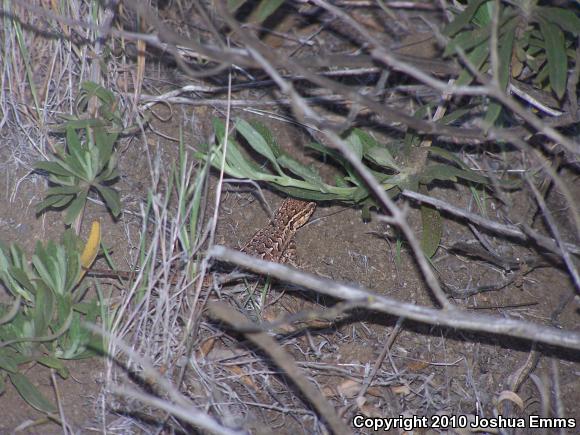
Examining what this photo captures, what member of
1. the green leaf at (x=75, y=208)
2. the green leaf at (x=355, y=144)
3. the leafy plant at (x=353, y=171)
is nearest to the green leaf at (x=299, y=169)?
the leafy plant at (x=353, y=171)

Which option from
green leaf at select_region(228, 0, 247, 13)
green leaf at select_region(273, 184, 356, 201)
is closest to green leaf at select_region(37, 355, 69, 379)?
green leaf at select_region(273, 184, 356, 201)

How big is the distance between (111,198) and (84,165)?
0.19 m

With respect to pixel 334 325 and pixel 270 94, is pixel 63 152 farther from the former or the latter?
pixel 334 325

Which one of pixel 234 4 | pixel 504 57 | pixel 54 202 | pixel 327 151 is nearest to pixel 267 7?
pixel 234 4

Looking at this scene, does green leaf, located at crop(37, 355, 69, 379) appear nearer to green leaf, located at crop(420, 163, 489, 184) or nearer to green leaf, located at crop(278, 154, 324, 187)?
green leaf, located at crop(278, 154, 324, 187)

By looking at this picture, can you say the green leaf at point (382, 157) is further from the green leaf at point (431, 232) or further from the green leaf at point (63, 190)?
the green leaf at point (63, 190)

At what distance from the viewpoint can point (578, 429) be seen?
107 inches

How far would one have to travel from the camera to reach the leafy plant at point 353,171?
2.82 metres

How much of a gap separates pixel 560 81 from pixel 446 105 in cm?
58

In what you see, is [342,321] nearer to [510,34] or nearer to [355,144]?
[355,144]

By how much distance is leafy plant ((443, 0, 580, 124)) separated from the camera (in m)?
2.53

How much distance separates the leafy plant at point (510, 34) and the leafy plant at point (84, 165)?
1.58 metres

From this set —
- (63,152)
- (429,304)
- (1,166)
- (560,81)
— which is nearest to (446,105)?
(560,81)

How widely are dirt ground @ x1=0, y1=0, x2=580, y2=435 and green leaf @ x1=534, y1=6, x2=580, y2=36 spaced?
980mm
